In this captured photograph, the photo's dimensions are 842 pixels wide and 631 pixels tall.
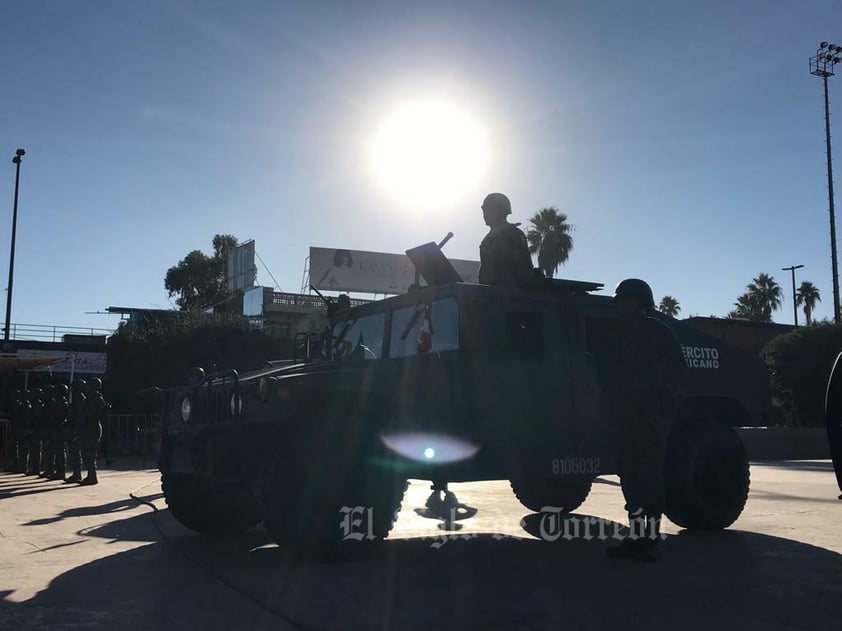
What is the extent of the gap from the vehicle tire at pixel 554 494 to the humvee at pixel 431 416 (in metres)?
1.48

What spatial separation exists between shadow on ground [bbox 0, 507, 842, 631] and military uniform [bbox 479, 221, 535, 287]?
→ 206 centimetres

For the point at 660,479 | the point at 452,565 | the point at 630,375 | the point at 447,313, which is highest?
the point at 447,313

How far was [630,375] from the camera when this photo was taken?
5473mm

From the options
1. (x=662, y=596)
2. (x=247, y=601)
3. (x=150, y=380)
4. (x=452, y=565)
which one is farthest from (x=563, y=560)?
(x=150, y=380)

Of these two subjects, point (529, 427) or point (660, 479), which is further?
point (529, 427)

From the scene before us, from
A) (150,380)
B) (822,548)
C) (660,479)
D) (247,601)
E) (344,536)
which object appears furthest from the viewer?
(150,380)

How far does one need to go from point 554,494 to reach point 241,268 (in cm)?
3616

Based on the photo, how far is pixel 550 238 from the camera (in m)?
36.0

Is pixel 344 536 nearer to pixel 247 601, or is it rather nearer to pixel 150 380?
pixel 247 601

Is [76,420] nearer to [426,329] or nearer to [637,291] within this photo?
[426,329]

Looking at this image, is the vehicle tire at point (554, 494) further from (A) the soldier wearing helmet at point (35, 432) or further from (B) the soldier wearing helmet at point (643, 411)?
(A) the soldier wearing helmet at point (35, 432)

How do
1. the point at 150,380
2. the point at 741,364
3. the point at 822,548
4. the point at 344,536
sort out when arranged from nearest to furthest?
the point at 344,536 → the point at 822,548 → the point at 741,364 → the point at 150,380

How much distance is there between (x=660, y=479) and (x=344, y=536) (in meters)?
2.10

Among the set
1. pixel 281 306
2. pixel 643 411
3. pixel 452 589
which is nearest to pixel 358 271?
pixel 281 306
